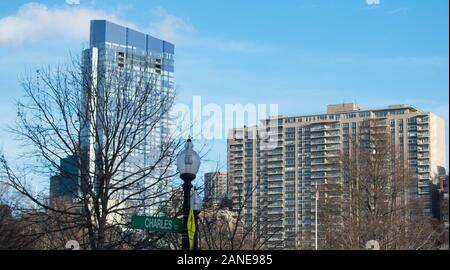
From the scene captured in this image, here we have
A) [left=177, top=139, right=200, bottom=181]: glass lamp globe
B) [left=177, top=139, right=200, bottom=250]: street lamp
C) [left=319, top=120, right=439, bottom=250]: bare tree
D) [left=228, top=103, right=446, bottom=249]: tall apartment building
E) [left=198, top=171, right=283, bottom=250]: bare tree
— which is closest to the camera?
[left=177, top=139, right=200, bottom=250]: street lamp

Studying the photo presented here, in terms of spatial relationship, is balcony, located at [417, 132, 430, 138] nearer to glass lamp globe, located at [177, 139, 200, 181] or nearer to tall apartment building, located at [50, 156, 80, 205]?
tall apartment building, located at [50, 156, 80, 205]

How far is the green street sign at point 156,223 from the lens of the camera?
15.0m

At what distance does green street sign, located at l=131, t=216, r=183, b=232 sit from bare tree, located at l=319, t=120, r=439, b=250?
2347cm

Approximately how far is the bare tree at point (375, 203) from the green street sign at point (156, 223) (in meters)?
23.5

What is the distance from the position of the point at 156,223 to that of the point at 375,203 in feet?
93.8

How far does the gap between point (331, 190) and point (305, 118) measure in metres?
60.8

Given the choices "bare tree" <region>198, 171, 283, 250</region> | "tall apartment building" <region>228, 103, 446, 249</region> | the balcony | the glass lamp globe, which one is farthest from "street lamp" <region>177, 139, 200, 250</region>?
the balcony

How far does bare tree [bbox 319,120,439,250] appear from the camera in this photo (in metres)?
39.4

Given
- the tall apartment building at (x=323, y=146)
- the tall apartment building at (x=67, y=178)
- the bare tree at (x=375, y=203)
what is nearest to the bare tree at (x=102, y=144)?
the tall apartment building at (x=67, y=178)

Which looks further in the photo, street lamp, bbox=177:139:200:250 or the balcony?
the balcony

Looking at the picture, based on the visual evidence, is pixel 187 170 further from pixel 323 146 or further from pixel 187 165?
pixel 323 146

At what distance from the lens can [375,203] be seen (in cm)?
4219

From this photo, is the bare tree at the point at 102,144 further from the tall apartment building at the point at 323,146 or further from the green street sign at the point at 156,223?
the tall apartment building at the point at 323,146

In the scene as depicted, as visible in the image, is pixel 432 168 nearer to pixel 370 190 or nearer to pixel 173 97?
pixel 370 190
